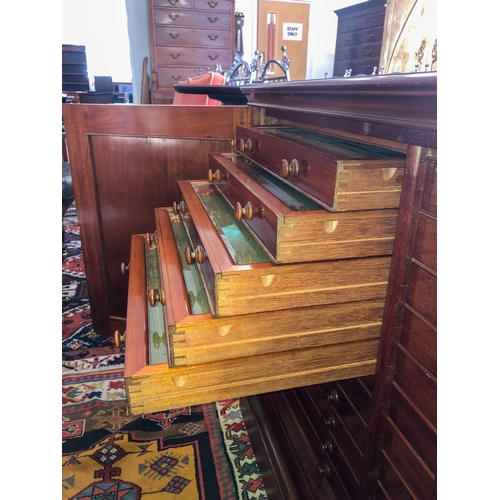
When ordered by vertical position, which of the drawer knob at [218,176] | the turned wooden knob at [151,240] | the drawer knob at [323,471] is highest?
the drawer knob at [218,176]

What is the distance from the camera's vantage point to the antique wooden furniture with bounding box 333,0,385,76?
3250 millimetres

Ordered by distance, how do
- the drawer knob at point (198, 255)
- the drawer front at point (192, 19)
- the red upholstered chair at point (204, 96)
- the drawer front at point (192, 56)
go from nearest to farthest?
the drawer knob at point (198, 255) → the red upholstered chair at point (204, 96) → the drawer front at point (192, 19) → the drawer front at point (192, 56)

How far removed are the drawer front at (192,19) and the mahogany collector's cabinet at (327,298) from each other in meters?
3.13

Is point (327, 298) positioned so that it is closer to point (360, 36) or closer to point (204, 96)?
point (204, 96)

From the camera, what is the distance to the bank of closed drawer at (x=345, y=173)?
0.67 meters

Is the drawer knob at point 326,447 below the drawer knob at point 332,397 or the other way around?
below

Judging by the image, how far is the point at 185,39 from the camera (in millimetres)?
3717

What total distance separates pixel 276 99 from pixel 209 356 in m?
0.71

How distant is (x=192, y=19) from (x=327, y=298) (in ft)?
12.1

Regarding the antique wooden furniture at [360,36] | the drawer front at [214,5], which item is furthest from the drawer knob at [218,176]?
the drawer front at [214,5]

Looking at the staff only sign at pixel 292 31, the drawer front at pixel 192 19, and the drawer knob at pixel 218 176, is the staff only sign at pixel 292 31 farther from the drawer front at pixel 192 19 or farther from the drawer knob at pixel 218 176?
the drawer knob at pixel 218 176

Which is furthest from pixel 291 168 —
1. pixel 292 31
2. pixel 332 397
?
pixel 292 31

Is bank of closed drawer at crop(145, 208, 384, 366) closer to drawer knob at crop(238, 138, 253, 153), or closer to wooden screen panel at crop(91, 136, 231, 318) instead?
drawer knob at crop(238, 138, 253, 153)
